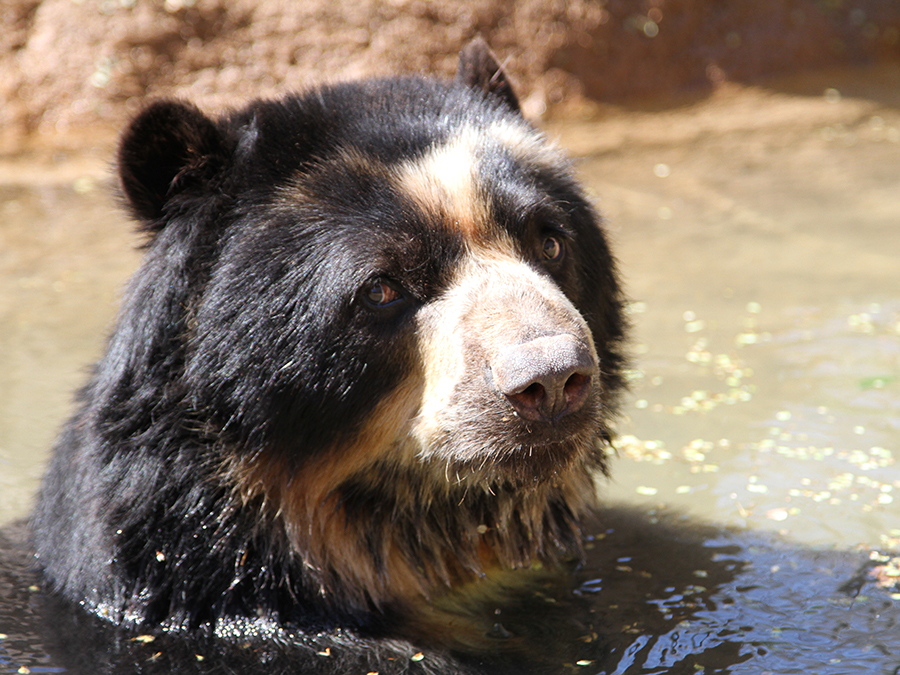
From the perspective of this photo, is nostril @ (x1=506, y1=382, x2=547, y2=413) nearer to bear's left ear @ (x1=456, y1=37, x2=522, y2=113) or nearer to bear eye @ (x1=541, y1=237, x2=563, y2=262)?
bear eye @ (x1=541, y1=237, x2=563, y2=262)

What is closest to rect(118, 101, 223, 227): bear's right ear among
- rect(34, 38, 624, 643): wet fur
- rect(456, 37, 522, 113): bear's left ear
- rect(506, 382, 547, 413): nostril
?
rect(34, 38, 624, 643): wet fur

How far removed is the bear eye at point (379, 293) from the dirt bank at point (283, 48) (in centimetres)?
741

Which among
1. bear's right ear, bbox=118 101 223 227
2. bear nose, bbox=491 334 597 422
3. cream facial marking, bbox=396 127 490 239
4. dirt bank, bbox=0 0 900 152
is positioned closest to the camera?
bear nose, bbox=491 334 597 422

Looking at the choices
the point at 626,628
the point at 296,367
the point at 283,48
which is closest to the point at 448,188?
the point at 296,367

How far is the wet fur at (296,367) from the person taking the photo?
340 cm

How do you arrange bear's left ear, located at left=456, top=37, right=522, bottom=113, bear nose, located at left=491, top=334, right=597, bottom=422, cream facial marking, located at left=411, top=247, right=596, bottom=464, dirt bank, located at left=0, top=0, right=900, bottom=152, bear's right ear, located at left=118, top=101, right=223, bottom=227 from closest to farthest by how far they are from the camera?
1. bear nose, located at left=491, top=334, right=597, bottom=422
2. cream facial marking, located at left=411, top=247, right=596, bottom=464
3. bear's right ear, located at left=118, top=101, right=223, bottom=227
4. bear's left ear, located at left=456, top=37, right=522, bottom=113
5. dirt bank, located at left=0, top=0, right=900, bottom=152

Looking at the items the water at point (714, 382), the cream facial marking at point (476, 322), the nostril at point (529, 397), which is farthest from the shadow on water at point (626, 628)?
the nostril at point (529, 397)

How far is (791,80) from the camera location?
12523 mm

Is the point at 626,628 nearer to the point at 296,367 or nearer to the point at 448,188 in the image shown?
the point at 296,367

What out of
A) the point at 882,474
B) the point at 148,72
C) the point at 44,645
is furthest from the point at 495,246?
the point at 148,72

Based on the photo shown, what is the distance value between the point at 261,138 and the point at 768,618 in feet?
8.68

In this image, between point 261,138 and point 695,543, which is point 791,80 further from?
point 261,138

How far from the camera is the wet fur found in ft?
11.2

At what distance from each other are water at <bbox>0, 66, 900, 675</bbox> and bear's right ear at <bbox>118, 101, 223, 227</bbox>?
3.14ft
